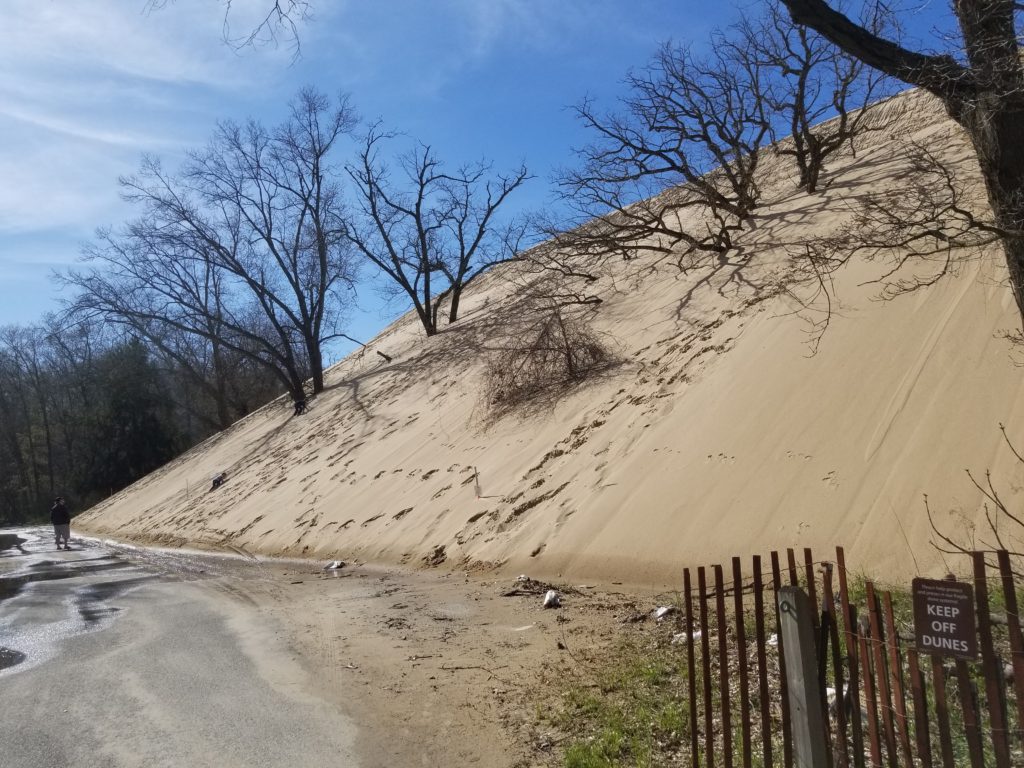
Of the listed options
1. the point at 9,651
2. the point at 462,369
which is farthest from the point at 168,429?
the point at 9,651

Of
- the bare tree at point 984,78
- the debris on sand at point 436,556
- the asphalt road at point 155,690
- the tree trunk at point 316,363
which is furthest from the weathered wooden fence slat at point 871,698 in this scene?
the tree trunk at point 316,363

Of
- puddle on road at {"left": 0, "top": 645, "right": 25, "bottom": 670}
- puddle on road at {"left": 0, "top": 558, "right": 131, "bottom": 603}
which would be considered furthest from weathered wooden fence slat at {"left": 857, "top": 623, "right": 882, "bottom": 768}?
puddle on road at {"left": 0, "top": 558, "right": 131, "bottom": 603}

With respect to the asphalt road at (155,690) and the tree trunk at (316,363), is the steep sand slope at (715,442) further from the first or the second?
the tree trunk at (316,363)

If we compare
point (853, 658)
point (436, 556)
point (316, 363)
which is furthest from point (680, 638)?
point (316, 363)

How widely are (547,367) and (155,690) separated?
11.0 m

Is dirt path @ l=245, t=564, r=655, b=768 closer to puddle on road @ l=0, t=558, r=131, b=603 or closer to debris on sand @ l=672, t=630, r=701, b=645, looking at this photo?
debris on sand @ l=672, t=630, r=701, b=645

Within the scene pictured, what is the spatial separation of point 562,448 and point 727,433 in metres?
3.33

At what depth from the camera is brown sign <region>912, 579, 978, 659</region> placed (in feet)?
10.4

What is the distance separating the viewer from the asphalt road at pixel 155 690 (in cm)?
590

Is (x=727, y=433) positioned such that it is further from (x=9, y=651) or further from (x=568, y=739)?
(x=9, y=651)

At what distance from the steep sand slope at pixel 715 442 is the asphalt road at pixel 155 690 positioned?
3.84m

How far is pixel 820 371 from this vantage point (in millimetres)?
11602

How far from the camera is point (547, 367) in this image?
57.2 feet

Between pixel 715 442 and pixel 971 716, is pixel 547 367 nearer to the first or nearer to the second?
pixel 715 442
